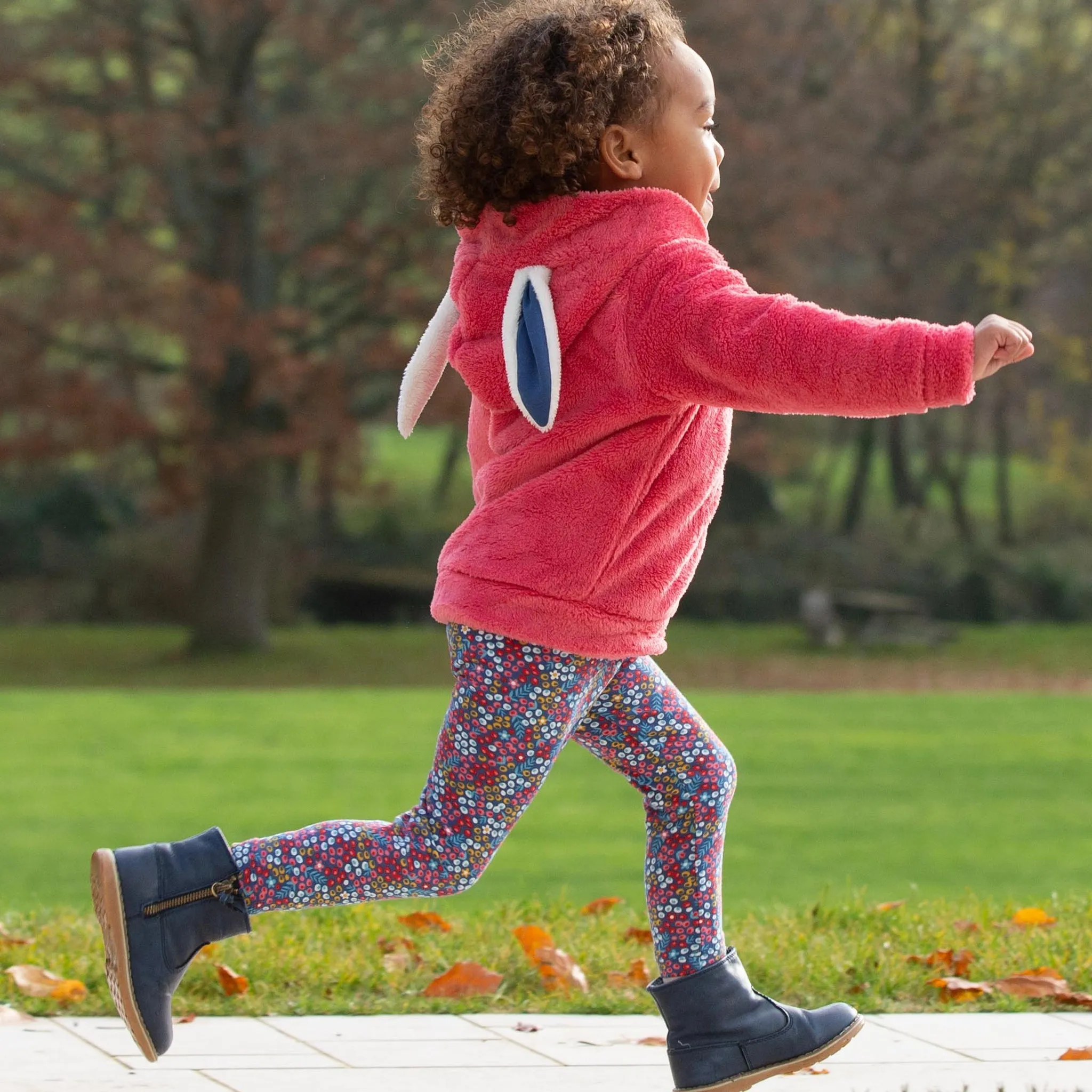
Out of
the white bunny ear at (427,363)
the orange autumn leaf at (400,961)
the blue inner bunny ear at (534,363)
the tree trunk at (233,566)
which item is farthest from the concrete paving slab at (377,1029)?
the tree trunk at (233,566)

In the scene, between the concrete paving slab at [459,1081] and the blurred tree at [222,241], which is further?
the blurred tree at [222,241]

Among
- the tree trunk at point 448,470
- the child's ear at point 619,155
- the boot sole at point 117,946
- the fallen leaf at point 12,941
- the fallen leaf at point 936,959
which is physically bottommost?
the tree trunk at point 448,470

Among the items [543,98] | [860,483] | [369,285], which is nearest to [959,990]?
[543,98]

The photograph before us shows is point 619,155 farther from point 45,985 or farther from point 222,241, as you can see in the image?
point 222,241

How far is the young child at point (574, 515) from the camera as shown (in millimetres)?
2789

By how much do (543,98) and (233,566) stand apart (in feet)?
58.0

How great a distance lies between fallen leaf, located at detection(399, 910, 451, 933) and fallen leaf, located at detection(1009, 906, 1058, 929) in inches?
56.5

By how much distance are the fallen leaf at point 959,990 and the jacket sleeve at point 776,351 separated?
63.5 inches

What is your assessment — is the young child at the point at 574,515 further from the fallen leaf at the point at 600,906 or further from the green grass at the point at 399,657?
the green grass at the point at 399,657

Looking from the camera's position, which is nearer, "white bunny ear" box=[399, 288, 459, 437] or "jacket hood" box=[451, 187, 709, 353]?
"jacket hood" box=[451, 187, 709, 353]

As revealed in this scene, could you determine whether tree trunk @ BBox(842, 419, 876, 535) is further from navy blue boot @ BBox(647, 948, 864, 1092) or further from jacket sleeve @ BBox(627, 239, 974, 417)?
jacket sleeve @ BBox(627, 239, 974, 417)

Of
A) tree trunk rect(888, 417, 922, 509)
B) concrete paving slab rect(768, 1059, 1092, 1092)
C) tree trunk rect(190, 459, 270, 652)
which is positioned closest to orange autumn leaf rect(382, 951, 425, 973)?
concrete paving slab rect(768, 1059, 1092, 1092)

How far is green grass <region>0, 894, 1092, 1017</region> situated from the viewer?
3.73 meters

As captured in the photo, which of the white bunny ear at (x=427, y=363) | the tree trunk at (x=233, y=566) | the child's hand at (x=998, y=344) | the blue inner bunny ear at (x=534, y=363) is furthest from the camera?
the tree trunk at (x=233, y=566)
